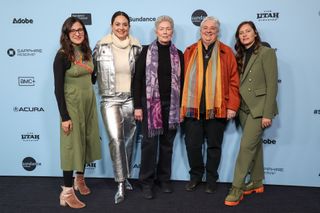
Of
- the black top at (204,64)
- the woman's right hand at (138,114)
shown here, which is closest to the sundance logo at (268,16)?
the black top at (204,64)

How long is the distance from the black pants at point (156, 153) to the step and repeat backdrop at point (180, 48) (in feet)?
1.09

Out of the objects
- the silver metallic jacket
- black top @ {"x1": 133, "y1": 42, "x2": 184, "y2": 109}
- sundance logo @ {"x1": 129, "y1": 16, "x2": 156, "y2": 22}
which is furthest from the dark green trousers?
sundance logo @ {"x1": 129, "y1": 16, "x2": 156, "y2": 22}

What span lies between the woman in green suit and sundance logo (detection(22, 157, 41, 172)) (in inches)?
86.5

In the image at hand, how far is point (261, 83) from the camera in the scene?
2785 mm

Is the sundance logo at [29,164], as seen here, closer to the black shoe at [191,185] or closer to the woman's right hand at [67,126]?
the woman's right hand at [67,126]

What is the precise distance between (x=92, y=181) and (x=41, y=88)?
46.4 inches

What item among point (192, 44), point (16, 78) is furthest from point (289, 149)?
point (16, 78)

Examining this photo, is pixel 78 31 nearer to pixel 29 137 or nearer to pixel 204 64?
pixel 204 64

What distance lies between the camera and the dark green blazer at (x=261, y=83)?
272 centimetres

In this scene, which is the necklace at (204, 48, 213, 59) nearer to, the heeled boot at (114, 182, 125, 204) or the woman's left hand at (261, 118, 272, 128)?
the woman's left hand at (261, 118, 272, 128)

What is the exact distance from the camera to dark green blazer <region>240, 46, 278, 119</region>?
2725mm

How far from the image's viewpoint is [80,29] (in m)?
2.66

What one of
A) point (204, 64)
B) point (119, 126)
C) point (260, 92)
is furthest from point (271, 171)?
point (119, 126)

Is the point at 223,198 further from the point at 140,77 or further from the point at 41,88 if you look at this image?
the point at 41,88
